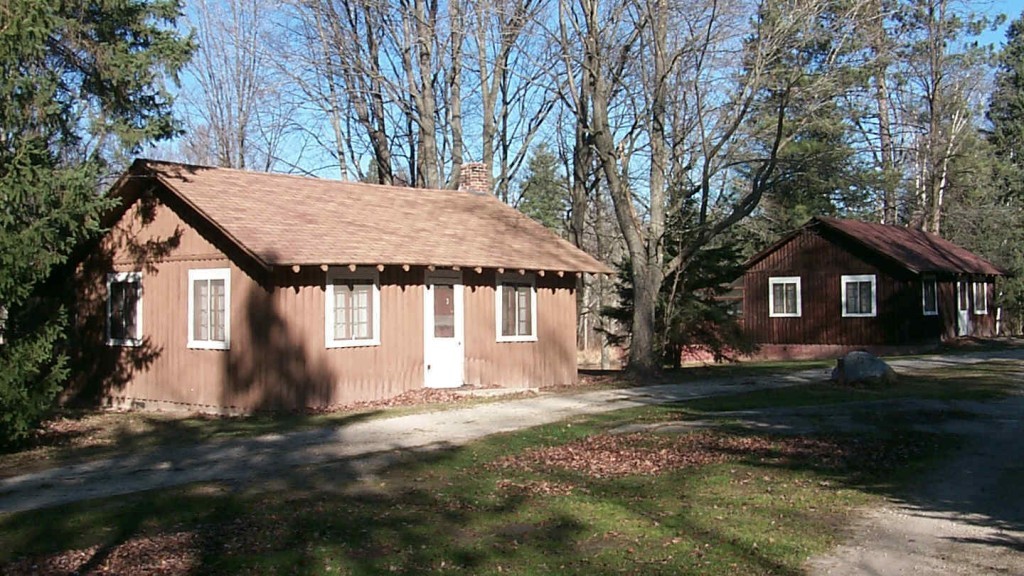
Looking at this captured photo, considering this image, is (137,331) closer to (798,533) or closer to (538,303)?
(538,303)

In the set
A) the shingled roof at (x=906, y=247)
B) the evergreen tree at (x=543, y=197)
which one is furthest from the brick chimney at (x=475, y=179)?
the evergreen tree at (x=543, y=197)

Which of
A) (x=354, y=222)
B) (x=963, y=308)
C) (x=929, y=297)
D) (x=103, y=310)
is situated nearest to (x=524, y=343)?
(x=354, y=222)

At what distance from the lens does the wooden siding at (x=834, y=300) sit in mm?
35125

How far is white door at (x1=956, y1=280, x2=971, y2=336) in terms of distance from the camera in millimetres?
39594

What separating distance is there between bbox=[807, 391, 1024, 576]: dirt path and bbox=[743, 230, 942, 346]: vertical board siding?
23.8m

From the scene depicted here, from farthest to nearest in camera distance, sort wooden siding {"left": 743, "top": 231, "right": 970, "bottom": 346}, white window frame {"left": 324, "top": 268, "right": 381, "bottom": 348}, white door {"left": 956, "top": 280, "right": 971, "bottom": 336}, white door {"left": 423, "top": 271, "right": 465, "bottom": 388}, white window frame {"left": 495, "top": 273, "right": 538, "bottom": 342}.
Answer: white door {"left": 956, "top": 280, "right": 971, "bottom": 336} → wooden siding {"left": 743, "top": 231, "right": 970, "bottom": 346} → white window frame {"left": 495, "top": 273, "right": 538, "bottom": 342} → white door {"left": 423, "top": 271, "right": 465, "bottom": 388} → white window frame {"left": 324, "top": 268, "right": 381, "bottom": 348}

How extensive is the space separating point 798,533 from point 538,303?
577 inches

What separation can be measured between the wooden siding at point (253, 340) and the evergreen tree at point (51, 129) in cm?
285

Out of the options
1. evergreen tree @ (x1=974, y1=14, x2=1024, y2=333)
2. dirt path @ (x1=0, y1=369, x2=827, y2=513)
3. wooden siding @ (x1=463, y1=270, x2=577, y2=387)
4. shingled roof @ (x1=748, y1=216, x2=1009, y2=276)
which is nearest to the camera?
dirt path @ (x1=0, y1=369, x2=827, y2=513)

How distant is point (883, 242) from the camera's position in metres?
36.5

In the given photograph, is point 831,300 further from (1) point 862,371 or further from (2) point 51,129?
(2) point 51,129

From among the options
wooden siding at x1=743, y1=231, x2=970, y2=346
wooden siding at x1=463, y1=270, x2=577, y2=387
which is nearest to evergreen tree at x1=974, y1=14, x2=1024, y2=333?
wooden siding at x1=743, y1=231, x2=970, y2=346

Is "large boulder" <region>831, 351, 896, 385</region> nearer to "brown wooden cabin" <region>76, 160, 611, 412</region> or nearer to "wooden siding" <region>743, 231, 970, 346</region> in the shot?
"brown wooden cabin" <region>76, 160, 611, 412</region>

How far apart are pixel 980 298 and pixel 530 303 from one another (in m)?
28.2
